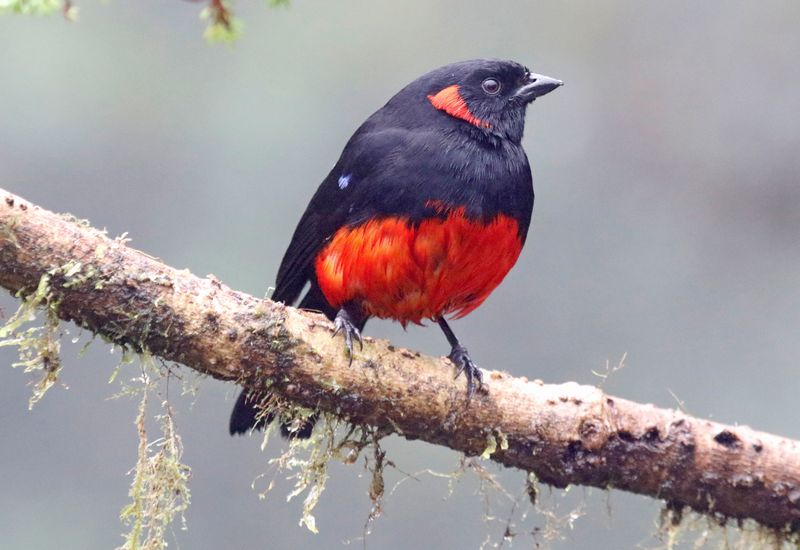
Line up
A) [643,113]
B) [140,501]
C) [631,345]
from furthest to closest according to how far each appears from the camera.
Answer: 1. [643,113]
2. [631,345]
3. [140,501]

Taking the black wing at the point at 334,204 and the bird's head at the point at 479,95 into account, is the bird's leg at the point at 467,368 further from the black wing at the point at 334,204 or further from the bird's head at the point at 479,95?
the bird's head at the point at 479,95

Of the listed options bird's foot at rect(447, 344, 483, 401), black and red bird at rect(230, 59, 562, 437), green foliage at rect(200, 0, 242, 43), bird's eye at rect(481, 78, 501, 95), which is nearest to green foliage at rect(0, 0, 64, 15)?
green foliage at rect(200, 0, 242, 43)

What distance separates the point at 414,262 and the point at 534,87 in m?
1.00

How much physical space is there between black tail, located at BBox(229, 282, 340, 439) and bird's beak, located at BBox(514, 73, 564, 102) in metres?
1.02

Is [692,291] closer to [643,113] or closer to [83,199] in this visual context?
[643,113]

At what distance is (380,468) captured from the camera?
290 centimetres

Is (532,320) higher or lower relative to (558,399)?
higher

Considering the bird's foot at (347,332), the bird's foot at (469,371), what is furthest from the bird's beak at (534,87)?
the bird's foot at (347,332)

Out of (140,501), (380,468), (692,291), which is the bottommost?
(140,501)

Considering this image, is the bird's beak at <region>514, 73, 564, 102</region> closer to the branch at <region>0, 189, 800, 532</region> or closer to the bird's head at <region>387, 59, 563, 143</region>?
the bird's head at <region>387, 59, 563, 143</region>

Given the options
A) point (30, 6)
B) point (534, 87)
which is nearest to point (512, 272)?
point (534, 87)

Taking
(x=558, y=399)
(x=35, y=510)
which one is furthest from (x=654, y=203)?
(x=35, y=510)

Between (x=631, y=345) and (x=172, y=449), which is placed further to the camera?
(x=631, y=345)

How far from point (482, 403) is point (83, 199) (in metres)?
3.39
